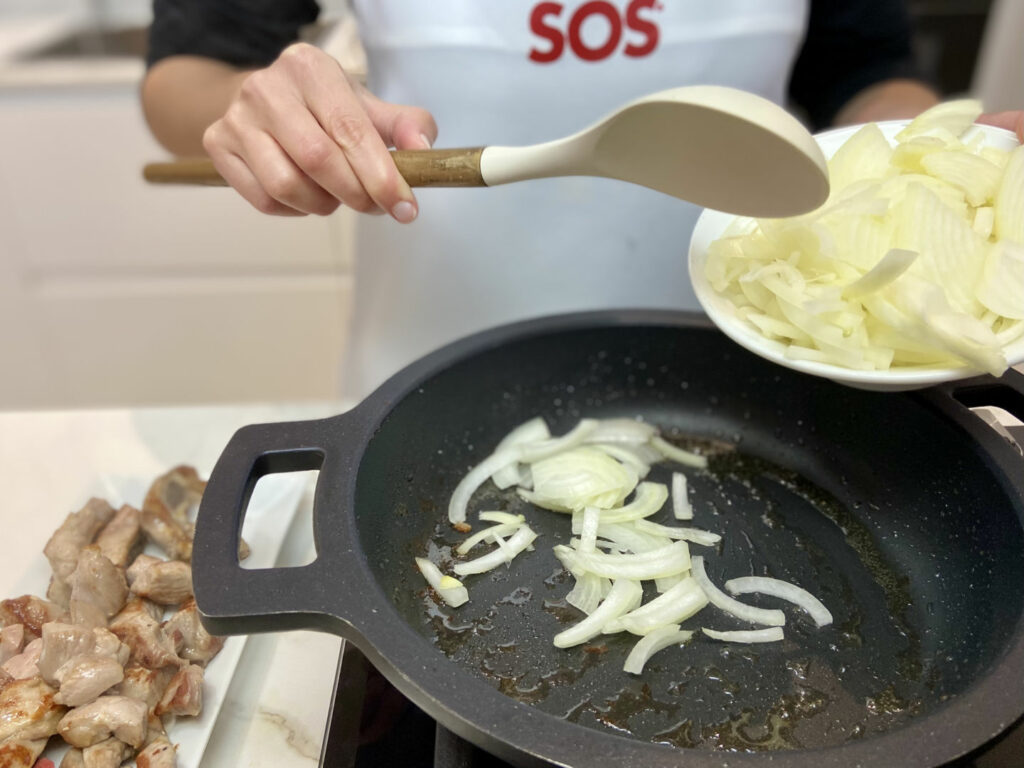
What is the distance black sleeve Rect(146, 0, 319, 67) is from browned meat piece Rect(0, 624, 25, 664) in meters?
0.76

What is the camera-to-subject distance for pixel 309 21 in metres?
1.10

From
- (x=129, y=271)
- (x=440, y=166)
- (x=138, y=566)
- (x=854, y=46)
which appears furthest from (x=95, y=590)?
(x=129, y=271)

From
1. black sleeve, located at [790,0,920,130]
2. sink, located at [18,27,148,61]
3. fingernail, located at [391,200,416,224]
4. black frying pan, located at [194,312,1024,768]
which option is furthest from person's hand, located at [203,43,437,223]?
sink, located at [18,27,148,61]

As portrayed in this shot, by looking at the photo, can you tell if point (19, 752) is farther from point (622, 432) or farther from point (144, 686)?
point (622, 432)

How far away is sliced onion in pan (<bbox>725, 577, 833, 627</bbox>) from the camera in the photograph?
0.65 metres

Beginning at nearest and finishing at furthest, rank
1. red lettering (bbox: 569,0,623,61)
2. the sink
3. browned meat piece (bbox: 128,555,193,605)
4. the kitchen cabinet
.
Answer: browned meat piece (bbox: 128,555,193,605) < red lettering (bbox: 569,0,623,61) < the kitchen cabinet < the sink

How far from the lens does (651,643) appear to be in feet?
2.02

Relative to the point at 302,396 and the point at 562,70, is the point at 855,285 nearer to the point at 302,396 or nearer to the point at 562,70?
the point at 562,70

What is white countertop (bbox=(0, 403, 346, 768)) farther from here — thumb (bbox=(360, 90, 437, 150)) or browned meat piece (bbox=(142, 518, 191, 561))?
thumb (bbox=(360, 90, 437, 150))

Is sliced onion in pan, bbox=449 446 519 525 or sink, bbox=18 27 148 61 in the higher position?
sink, bbox=18 27 148 61

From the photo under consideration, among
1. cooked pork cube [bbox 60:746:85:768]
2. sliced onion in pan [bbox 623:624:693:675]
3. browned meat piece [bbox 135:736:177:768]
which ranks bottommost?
cooked pork cube [bbox 60:746:85:768]

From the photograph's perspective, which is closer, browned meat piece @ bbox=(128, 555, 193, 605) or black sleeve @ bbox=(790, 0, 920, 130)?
browned meat piece @ bbox=(128, 555, 193, 605)

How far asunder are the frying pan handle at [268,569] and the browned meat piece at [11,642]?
22cm

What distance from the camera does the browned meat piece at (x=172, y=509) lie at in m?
0.74
